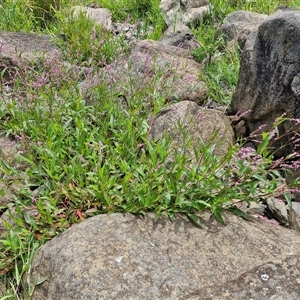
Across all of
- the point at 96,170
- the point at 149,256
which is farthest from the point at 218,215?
the point at 96,170

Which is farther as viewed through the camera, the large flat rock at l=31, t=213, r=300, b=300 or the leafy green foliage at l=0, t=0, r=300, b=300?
the leafy green foliage at l=0, t=0, r=300, b=300

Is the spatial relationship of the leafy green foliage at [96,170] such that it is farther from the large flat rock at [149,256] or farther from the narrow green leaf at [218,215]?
the large flat rock at [149,256]

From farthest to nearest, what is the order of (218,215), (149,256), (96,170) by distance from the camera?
1. (96,170)
2. (218,215)
3. (149,256)

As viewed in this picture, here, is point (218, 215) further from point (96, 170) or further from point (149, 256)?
point (96, 170)

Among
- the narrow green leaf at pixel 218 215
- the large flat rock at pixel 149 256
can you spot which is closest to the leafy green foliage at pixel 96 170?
the narrow green leaf at pixel 218 215

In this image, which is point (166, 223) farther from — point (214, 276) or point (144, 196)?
point (214, 276)

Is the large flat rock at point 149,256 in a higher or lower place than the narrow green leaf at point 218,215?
lower

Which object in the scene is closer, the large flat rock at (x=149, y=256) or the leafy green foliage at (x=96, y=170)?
the large flat rock at (x=149, y=256)

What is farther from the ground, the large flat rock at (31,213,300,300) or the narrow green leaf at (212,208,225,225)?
Answer: the narrow green leaf at (212,208,225,225)

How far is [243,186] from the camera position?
2896 millimetres

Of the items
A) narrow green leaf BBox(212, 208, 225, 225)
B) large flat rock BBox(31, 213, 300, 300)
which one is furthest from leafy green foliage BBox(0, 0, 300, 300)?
large flat rock BBox(31, 213, 300, 300)

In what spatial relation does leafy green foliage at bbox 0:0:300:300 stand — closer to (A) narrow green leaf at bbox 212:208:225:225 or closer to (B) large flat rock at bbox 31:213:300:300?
(A) narrow green leaf at bbox 212:208:225:225

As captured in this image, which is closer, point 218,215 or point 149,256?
point 149,256

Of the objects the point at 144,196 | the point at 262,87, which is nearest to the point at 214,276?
the point at 144,196
